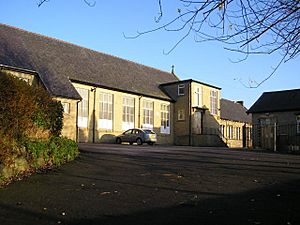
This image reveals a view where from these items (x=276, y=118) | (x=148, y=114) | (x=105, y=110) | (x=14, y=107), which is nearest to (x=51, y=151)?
(x=14, y=107)

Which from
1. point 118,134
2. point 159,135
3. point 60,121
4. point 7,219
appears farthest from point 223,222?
point 159,135

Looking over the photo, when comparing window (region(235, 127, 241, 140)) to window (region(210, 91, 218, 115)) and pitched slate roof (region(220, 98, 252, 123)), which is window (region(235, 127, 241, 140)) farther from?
window (region(210, 91, 218, 115))

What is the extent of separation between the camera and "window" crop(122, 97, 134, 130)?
114 ft

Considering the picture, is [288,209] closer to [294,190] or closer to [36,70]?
[294,190]

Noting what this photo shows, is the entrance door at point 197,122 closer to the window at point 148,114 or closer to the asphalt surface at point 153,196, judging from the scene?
the window at point 148,114

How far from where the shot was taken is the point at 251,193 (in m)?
8.09

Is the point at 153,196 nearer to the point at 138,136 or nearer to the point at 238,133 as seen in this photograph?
the point at 138,136

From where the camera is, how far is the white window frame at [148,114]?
121 ft

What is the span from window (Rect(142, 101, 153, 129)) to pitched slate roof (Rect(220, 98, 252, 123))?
15.9 meters

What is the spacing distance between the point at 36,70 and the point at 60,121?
14220 millimetres

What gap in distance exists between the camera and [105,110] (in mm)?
32812

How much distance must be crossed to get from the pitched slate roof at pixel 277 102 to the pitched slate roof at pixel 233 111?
33.2ft

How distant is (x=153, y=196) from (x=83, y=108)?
77.6 feet

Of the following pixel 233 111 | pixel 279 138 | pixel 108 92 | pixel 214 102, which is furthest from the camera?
pixel 233 111
